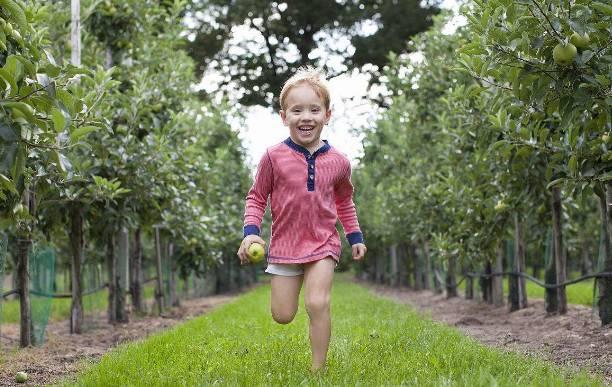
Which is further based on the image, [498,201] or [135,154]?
[498,201]

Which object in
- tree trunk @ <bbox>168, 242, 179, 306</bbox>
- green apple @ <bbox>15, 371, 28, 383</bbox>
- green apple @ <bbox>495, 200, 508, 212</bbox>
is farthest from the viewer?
tree trunk @ <bbox>168, 242, 179, 306</bbox>

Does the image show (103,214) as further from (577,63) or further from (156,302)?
(577,63)

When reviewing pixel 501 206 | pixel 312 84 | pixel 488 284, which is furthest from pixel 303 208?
pixel 488 284

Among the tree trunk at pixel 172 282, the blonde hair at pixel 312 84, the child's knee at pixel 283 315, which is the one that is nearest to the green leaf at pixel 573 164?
the blonde hair at pixel 312 84

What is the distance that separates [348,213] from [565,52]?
5.17ft

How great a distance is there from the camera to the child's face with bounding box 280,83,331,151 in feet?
14.5

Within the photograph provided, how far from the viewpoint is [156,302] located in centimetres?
1315

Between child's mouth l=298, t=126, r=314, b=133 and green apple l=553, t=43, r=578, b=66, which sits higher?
green apple l=553, t=43, r=578, b=66

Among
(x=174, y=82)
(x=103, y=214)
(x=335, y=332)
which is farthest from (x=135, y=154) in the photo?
(x=335, y=332)

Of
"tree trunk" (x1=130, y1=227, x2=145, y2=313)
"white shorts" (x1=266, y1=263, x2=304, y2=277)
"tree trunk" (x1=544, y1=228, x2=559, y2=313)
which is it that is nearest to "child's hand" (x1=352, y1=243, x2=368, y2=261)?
"white shorts" (x1=266, y1=263, x2=304, y2=277)

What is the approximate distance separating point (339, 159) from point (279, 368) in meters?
1.31

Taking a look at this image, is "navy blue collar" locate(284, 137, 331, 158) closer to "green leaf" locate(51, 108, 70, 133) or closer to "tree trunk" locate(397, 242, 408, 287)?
"green leaf" locate(51, 108, 70, 133)

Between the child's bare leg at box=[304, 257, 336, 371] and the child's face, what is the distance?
2.37ft

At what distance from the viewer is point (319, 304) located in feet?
13.9
